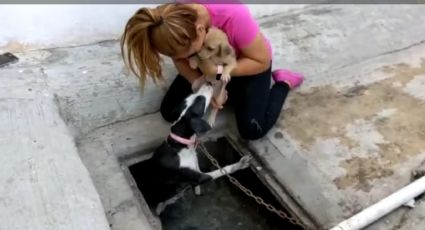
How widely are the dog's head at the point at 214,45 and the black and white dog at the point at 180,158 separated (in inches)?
6.0

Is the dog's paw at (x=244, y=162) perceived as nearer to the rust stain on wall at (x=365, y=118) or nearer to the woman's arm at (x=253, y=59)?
the rust stain on wall at (x=365, y=118)

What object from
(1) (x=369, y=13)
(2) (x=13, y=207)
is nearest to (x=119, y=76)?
(2) (x=13, y=207)

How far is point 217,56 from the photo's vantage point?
185 centimetres

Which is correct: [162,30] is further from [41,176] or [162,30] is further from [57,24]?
[57,24]

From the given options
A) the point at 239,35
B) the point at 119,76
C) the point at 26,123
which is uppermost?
the point at 239,35

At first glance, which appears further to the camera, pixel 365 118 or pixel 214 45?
pixel 365 118

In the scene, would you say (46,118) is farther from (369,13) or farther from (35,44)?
(369,13)

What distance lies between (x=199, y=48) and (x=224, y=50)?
0.11m

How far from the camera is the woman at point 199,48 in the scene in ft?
5.63

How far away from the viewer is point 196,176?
1.97 metres

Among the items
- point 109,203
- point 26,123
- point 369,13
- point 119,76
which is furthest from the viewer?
point 369,13

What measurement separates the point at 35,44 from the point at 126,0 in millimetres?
535

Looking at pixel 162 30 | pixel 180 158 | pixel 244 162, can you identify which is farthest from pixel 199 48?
pixel 244 162

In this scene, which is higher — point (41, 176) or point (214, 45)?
point (214, 45)
